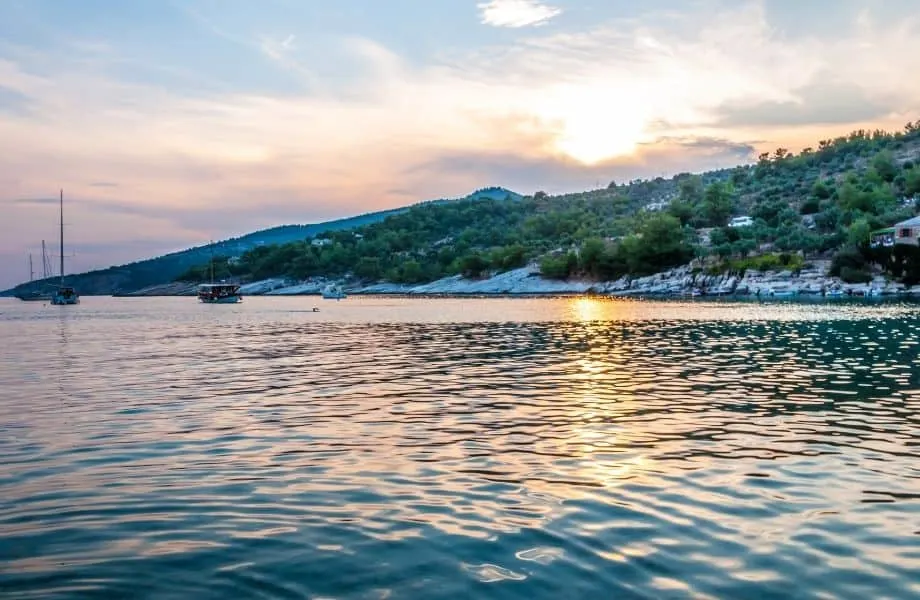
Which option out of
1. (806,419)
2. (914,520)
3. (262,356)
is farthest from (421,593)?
(262,356)

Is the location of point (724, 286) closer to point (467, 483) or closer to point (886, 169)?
point (886, 169)

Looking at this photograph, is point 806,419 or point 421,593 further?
point 806,419

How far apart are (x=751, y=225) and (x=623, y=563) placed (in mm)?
172635

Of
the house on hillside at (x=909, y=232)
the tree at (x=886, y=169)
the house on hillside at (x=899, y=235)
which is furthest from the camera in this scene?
the tree at (x=886, y=169)

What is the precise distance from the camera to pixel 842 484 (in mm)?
13461

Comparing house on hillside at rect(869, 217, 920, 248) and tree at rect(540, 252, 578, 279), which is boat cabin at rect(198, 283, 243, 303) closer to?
tree at rect(540, 252, 578, 279)

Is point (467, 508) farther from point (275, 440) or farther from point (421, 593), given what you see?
point (275, 440)

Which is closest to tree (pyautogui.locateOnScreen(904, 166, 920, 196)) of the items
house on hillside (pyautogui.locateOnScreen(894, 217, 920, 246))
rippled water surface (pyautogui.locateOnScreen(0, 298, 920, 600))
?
house on hillside (pyautogui.locateOnScreen(894, 217, 920, 246))

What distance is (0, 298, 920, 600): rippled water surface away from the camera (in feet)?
30.7

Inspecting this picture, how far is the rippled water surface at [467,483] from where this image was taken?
9.37m

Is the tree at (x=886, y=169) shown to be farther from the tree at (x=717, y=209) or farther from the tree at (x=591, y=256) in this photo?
the tree at (x=591, y=256)

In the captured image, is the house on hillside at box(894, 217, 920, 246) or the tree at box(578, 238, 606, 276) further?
the tree at box(578, 238, 606, 276)

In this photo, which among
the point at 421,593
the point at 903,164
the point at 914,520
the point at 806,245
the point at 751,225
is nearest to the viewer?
the point at 421,593

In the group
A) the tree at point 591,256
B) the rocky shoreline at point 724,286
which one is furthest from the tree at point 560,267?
the tree at point 591,256
